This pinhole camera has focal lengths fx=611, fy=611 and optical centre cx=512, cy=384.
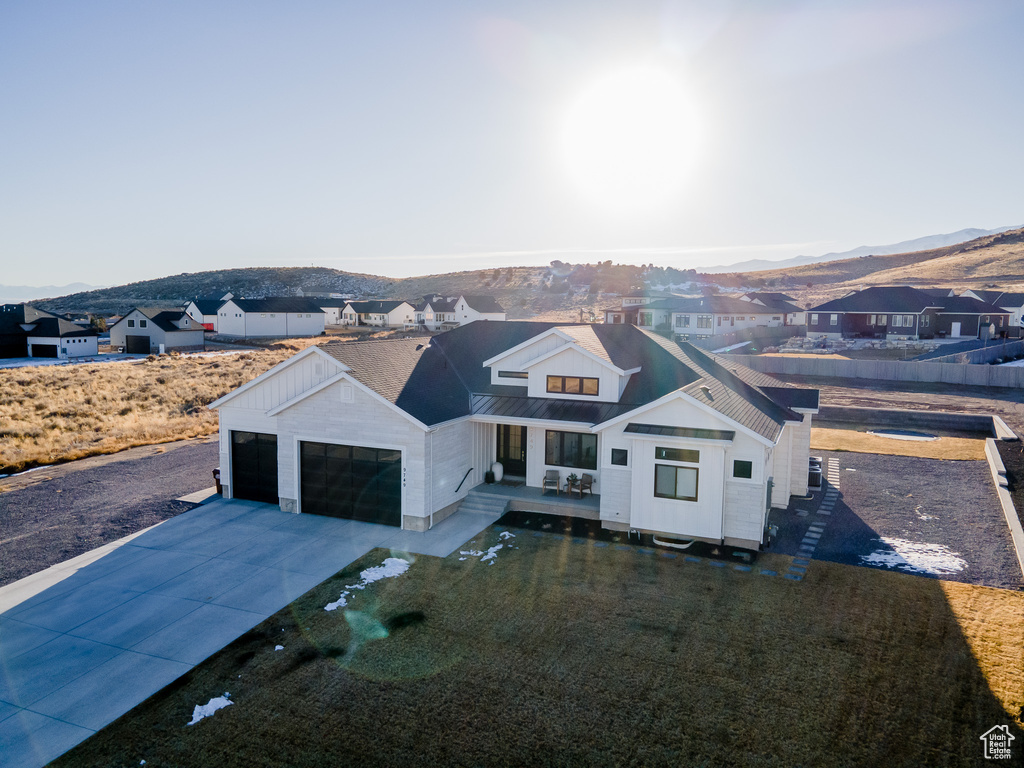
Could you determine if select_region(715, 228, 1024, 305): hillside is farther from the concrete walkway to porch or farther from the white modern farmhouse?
the concrete walkway to porch

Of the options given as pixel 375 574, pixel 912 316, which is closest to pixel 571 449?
pixel 375 574

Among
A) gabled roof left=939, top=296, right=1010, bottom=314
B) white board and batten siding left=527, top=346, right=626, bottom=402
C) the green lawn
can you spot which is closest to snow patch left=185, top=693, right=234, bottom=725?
the green lawn

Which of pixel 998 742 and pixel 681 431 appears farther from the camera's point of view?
pixel 681 431

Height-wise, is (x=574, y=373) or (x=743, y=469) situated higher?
(x=574, y=373)

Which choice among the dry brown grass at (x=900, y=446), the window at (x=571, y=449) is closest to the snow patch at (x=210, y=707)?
the window at (x=571, y=449)

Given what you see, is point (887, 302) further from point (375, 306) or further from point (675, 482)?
point (375, 306)

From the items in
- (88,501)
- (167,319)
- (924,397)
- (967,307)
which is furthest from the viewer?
(167,319)

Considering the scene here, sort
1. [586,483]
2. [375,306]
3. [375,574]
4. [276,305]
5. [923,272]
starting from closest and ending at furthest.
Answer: [375,574]
[586,483]
[276,305]
[375,306]
[923,272]
